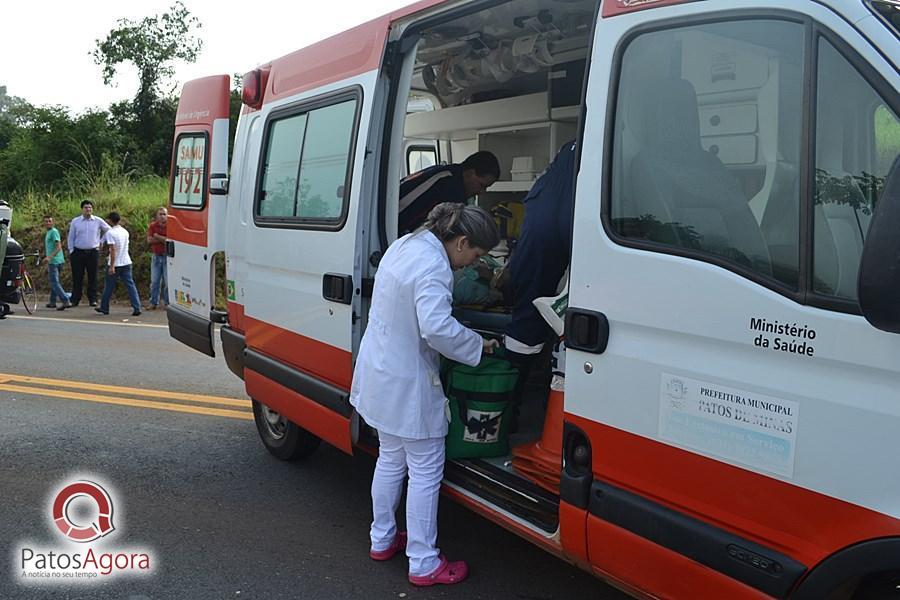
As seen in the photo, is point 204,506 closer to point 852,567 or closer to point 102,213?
point 852,567

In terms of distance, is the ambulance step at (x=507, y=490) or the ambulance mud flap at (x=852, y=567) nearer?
the ambulance mud flap at (x=852, y=567)

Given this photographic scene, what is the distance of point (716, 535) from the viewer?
235 cm

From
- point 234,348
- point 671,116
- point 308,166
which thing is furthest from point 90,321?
point 671,116

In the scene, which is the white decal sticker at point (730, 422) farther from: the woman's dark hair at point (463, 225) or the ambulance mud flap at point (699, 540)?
the woman's dark hair at point (463, 225)

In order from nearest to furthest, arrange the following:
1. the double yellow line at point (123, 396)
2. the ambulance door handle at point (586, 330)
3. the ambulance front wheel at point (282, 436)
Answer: the ambulance door handle at point (586, 330), the ambulance front wheel at point (282, 436), the double yellow line at point (123, 396)

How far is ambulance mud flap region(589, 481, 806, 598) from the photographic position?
2.20 meters

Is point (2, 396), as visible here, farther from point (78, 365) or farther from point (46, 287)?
point (46, 287)

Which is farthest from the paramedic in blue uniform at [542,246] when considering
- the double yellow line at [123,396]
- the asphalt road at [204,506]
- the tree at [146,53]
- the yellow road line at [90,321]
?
the tree at [146,53]

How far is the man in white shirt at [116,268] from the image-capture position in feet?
41.3

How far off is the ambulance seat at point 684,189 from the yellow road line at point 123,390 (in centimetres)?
478

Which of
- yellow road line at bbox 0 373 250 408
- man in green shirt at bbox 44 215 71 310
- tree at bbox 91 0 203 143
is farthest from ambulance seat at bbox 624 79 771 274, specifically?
tree at bbox 91 0 203 143

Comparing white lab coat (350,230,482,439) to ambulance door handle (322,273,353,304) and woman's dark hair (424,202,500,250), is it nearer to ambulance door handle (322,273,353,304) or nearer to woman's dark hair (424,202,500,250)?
woman's dark hair (424,202,500,250)

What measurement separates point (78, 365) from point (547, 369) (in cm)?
560

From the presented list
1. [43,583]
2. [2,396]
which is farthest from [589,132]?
→ [2,396]
